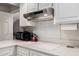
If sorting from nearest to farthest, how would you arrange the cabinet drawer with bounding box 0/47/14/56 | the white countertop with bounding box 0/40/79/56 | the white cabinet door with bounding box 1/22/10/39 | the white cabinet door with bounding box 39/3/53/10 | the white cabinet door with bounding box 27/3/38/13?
the white countertop with bounding box 0/40/79/56, the cabinet drawer with bounding box 0/47/14/56, the white cabinet door with bounding box 39/3/53/10, the white cabinet door with bounding box 27/3/38/13, the white cabinet door with bounding box 1/22/10/39

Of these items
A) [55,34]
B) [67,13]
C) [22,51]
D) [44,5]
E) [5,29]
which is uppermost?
[44,5]

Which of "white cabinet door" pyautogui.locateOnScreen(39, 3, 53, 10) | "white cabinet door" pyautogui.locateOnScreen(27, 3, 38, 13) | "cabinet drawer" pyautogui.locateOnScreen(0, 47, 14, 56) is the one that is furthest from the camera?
"white cabinet door" pyautogui.locateOnScreen(27, 3, 38, 13)

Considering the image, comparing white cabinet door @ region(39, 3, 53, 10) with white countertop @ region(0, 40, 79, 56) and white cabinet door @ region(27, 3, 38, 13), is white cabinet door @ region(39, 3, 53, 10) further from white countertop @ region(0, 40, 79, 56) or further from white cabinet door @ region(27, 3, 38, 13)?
white countertop @ region(0, 40, 79, 56)

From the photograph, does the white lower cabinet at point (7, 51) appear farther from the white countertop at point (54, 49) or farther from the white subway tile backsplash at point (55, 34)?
the white subway tile backsplash at point (55, 34)

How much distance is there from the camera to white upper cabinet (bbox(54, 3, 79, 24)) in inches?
44.0

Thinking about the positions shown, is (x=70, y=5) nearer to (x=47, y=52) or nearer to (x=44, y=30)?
(x=47, y=52)

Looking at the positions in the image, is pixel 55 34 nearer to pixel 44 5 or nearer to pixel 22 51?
pixel 44 5

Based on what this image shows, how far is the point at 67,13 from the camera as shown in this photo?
46.9 inches

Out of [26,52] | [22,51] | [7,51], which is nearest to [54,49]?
[26,52]

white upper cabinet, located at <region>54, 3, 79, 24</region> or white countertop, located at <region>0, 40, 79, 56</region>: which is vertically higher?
white upper cabinet, located at <region>54, 3, 79, 24</region>

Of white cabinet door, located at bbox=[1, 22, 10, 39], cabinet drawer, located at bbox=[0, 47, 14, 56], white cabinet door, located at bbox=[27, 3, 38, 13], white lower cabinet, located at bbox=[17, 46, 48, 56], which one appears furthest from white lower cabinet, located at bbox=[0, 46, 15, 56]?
white cabinet door, located at bbox=[27, 3, 38, 13]

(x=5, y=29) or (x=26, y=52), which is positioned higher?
(x=5, y=29)

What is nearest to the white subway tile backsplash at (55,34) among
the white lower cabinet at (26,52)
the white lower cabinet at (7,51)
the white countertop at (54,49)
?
the white countertop at (54,49)

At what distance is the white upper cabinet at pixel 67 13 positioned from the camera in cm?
112
